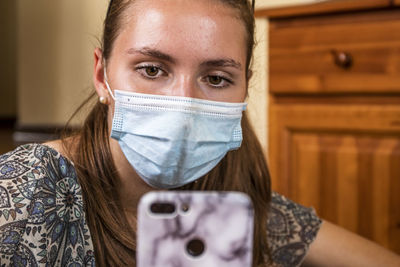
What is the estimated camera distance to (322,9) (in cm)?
115

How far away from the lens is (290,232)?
1.00 meters

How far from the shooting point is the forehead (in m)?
0.71

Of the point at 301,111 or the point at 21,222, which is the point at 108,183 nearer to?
the point at 21,222

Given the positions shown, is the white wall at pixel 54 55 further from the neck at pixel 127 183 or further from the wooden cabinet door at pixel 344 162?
the neck at pixel 127 183

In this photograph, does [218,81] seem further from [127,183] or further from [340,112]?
[340,112]

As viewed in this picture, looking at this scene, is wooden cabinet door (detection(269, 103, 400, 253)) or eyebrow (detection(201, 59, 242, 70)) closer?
eyebrow (detection(201, 59, 242, 70))

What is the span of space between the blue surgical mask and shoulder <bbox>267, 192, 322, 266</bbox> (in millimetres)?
294

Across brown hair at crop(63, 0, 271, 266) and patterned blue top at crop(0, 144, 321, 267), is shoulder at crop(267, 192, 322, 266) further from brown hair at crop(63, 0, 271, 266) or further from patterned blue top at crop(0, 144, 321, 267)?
patterned blue top at crop(0, 144, 321, 267)

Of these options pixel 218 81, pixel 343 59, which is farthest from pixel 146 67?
pixel 343 59

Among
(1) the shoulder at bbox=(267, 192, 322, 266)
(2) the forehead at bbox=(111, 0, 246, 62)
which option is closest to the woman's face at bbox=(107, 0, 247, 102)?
(2) the forehead at bbox=(111, 0, 246, 62)

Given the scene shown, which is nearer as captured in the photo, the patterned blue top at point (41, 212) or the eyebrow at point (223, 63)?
the patterned blue top at point (41, 212)

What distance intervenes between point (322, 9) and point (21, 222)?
2.66ft

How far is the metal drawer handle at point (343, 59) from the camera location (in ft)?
3.74

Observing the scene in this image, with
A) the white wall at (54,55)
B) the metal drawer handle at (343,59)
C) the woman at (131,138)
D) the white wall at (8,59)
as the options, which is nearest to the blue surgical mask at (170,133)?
the woman at (131,138)
